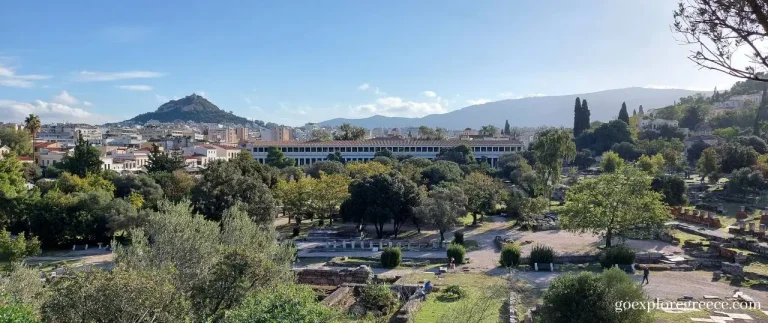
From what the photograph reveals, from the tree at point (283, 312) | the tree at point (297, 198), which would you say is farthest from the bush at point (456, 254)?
the tree at point (283, 312)

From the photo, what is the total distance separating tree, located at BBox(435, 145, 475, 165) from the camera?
2734 inches

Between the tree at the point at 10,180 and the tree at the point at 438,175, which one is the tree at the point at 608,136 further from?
the tree at the point at 10,180

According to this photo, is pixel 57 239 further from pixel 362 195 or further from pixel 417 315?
pixel 417 315

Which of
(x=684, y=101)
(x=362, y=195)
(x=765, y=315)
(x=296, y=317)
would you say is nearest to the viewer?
(x=296, y=317)

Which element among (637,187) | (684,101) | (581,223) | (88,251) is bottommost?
(88,251)

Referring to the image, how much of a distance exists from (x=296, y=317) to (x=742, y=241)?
88.0 feet

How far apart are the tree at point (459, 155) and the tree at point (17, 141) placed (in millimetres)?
55515

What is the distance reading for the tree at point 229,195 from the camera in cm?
2838

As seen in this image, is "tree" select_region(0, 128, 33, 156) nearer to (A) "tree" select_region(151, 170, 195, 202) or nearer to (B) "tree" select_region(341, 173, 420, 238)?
(A) "tree" select_region(151, 170, 195, 202)

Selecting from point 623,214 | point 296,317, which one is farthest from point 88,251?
point 623,214

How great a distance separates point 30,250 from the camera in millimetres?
26797

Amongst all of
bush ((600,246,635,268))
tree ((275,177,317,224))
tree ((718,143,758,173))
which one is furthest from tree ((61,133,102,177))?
tree ((718,143,758,173))

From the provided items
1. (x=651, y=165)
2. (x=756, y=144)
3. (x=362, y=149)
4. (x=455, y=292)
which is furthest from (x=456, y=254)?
(x=756, y=144)

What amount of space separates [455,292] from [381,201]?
13517 millimetres
